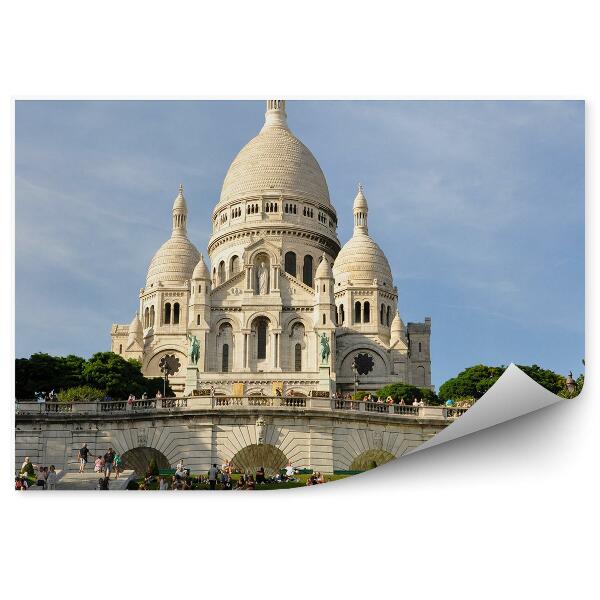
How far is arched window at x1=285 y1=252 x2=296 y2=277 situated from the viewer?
68.6m

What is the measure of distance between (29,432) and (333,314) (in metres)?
33.1

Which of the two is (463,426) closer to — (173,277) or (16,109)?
(16,109)

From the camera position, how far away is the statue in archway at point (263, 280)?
6124 cm

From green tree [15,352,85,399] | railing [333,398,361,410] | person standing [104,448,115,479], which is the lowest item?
person standing [104,448,115,479]

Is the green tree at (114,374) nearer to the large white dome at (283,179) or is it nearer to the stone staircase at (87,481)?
the stone staircase at (87,481)

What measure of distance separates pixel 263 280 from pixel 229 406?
110 ft

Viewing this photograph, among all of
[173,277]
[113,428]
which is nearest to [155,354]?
[173,277]

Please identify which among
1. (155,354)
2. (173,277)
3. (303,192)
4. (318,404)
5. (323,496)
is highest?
(303,192)

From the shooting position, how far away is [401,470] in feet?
78.7

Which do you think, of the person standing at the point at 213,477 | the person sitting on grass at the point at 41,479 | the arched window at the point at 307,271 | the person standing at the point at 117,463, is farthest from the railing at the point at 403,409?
the arched window at the point at 307,271

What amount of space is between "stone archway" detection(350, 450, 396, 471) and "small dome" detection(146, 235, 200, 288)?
32858mm

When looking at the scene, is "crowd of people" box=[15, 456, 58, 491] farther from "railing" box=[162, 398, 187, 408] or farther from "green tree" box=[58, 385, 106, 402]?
"railing" box=[162, 398, 187, 408]

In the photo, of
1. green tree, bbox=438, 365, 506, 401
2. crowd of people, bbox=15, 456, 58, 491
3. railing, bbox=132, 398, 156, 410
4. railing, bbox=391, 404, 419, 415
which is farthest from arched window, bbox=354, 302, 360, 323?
crowd of people, bbox=15, 456, 58, 491

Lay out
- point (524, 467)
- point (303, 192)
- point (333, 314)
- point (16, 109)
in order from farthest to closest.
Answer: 1. point (303, 192)
2. point (333, 314)
3. point (16, 109)
4. point (524, 467)
